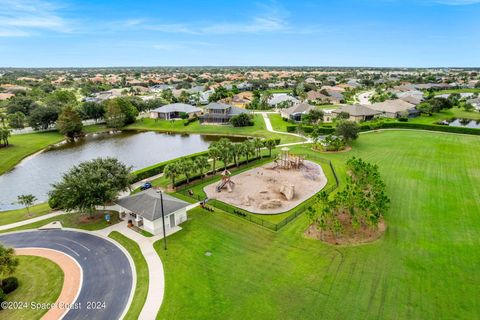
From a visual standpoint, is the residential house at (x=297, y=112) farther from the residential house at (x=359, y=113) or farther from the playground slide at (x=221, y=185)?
the playground slide at (x=221, y=185)

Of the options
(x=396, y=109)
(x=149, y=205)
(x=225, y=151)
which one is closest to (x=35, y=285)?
(x=149, y=205)

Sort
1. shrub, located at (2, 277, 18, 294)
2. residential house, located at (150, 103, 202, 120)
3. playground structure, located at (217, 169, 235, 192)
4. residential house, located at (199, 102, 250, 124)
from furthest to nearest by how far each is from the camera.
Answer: residential house, located at (150, 103, 202, 120) → residential house, located at (199, 102, 250, 124) → playground structure, located at (217, 169, 235, 192) → shrub, located at (2, 277, 18, 294)

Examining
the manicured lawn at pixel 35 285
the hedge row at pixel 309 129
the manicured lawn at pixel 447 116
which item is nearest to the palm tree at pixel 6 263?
the manicured lawn at pixel 35 285

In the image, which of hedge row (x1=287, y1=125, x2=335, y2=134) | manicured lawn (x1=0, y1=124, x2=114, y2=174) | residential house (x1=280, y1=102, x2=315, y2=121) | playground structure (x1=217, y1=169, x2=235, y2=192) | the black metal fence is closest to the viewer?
the black metal fence

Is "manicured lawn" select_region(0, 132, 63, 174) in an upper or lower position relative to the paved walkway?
upper

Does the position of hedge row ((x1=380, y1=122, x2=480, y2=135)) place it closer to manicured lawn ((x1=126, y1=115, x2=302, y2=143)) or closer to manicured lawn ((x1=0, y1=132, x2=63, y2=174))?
manicured lawn ((x1=126, y1=115, x2=302, y2=143))

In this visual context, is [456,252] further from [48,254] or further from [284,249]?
[48,254]

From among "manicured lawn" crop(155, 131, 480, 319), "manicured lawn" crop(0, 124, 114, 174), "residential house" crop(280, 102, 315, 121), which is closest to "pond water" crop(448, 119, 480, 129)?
"residential house" crop(280, 102, 315, 121)

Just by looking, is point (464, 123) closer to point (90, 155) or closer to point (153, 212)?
point (153, 212)
